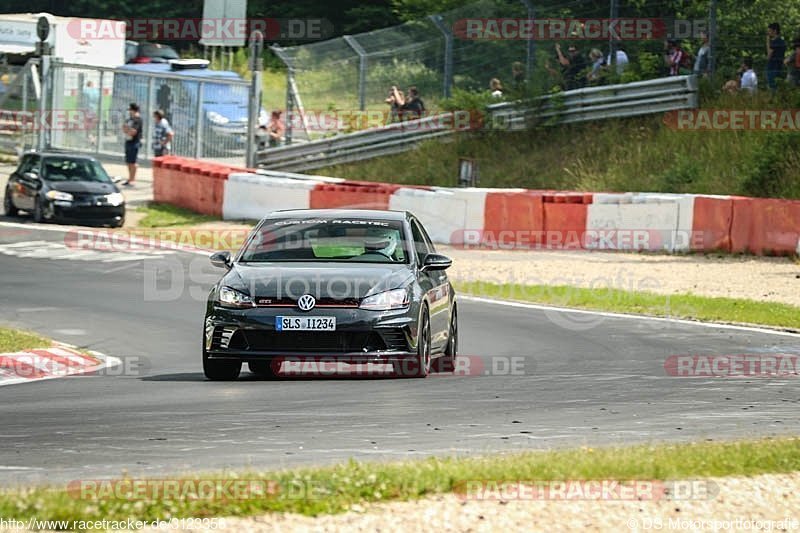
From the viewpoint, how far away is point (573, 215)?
81.4ft

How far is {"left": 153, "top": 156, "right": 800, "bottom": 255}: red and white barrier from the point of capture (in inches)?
912

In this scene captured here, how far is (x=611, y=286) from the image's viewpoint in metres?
20.7

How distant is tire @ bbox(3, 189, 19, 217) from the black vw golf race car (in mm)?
19601

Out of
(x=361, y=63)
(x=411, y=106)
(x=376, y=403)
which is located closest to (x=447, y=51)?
(x=411, y=106)

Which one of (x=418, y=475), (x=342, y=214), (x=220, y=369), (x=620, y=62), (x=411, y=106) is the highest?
(x=620, y=62)

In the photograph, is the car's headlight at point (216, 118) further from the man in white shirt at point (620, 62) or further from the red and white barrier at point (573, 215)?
the man in white shirt at point (620, 62)

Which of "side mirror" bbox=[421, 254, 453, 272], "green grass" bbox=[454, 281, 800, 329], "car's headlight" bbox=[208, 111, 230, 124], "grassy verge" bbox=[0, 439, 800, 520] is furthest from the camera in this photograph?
"car's headlight" bbox=[208, 111, 230, 124]

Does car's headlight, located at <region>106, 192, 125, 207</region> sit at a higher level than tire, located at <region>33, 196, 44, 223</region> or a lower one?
higher

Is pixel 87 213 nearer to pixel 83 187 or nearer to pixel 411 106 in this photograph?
pixel 83 187

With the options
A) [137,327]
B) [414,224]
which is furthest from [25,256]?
[414,224]

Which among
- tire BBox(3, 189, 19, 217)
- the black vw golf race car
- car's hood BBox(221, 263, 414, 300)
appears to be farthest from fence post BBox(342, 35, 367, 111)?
car's hood BBox(221, 263, 414, 300)

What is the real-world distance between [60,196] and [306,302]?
19456 mm

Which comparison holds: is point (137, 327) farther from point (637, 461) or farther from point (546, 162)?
point (546, 162)

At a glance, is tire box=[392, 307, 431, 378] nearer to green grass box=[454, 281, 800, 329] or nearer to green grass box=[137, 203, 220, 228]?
green grass box=[454, 281, 800, 329]
